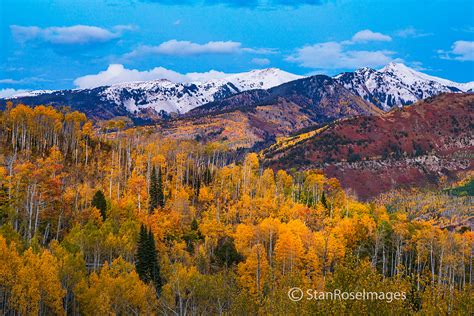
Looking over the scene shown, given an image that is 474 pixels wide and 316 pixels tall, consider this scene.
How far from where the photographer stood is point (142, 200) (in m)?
133

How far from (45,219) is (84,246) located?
2041 centimetres

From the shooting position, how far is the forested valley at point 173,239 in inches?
2638

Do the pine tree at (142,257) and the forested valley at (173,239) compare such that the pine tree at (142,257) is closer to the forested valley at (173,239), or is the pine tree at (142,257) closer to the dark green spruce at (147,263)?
the dark green spruce at (147,263)

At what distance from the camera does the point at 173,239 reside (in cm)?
12050

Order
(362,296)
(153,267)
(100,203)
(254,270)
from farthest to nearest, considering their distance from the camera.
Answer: (100,203) → (254,270) → (153,267) → (362,296)

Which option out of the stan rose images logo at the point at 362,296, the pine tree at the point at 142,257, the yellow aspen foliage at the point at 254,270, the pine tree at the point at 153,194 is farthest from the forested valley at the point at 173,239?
the pine tree at the point at 153,194

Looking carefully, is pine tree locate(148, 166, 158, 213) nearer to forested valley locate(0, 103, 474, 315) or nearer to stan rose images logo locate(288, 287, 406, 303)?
forested valley locate(0, 103, 474, 315)

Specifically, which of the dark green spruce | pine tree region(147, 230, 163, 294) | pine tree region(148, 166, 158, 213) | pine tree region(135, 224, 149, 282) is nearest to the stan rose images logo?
the dark green spruce

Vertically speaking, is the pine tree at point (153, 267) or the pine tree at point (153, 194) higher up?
the pine tree at point (153, 194)

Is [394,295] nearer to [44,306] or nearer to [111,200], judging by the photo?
[44,306]

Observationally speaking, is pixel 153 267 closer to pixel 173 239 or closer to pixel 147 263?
pixel 147 263

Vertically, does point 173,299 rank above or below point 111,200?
below

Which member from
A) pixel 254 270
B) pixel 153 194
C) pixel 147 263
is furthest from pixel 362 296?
pixel 153 194

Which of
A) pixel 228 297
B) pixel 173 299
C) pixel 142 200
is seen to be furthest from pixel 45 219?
pixel 228 297
